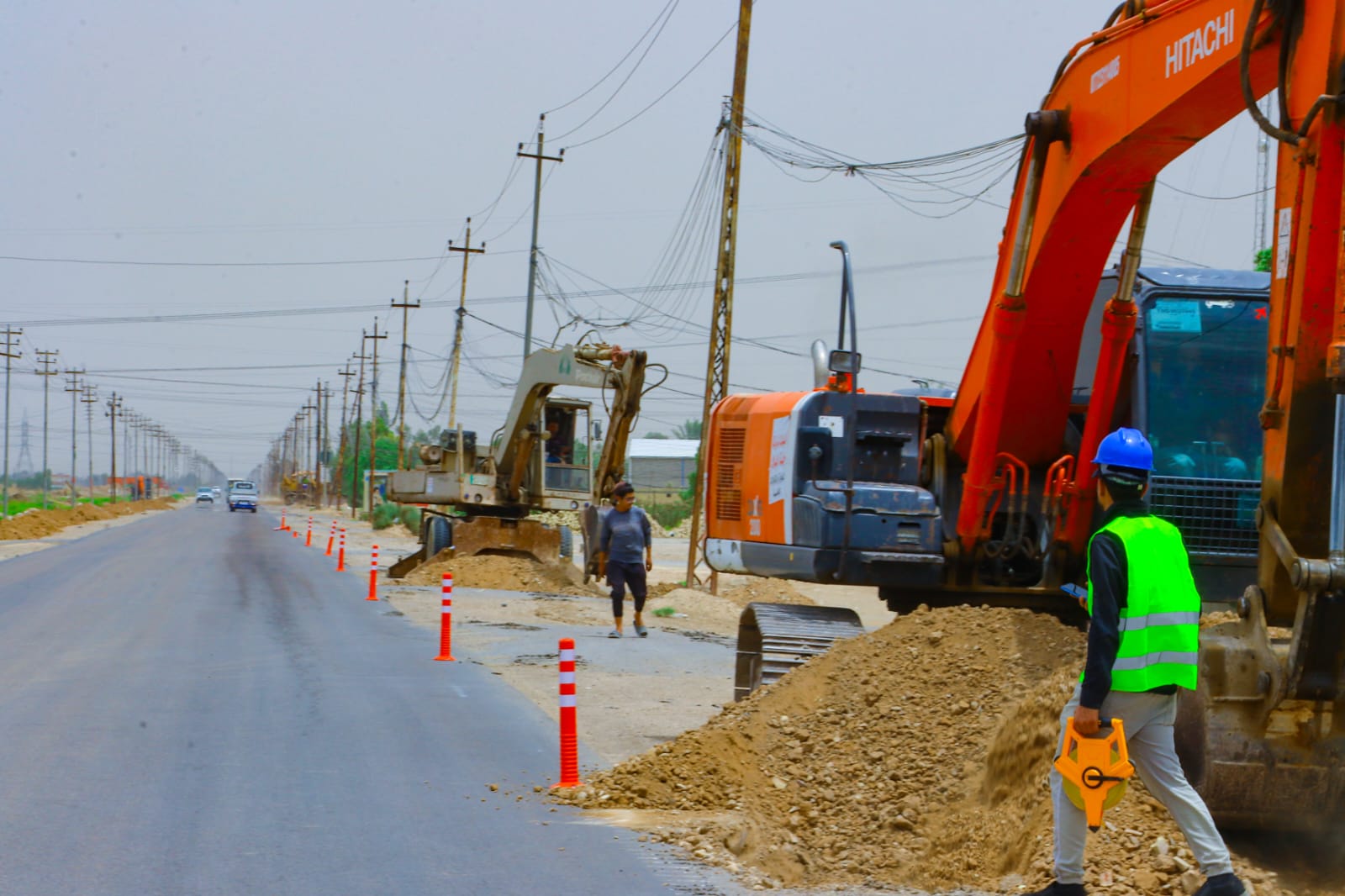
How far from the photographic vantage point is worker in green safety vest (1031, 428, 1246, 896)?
5.48m

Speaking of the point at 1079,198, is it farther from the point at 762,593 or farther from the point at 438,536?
the point at 438,536

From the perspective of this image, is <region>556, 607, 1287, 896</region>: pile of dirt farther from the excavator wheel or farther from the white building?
the white building

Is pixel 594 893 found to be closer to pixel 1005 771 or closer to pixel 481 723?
pixel 1005 771

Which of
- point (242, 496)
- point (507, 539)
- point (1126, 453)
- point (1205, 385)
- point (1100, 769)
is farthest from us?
point (242, 496)

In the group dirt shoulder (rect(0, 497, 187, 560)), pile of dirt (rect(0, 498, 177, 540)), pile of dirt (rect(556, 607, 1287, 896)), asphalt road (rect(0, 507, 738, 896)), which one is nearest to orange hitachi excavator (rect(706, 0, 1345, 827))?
pile of dirt (rect(556, 607, 1287, 896))

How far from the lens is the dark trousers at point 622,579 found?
18.6m

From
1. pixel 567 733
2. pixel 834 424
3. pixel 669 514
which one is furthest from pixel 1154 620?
pixel 669 514

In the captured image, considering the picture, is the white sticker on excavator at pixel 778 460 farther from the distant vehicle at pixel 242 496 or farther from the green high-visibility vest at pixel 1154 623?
the distant vehicle at pixel 242 496

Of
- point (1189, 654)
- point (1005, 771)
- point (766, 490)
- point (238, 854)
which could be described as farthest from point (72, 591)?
point (1189, 654)

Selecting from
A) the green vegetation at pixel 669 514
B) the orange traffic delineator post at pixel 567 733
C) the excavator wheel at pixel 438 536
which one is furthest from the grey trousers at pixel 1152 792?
the green vegetation at pixel 669 514

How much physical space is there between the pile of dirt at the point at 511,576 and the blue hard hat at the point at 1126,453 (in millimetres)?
21272

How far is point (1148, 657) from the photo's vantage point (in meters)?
5.54

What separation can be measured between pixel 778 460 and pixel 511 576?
56.3 feet

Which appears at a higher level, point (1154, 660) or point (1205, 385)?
point (1205, 385)
